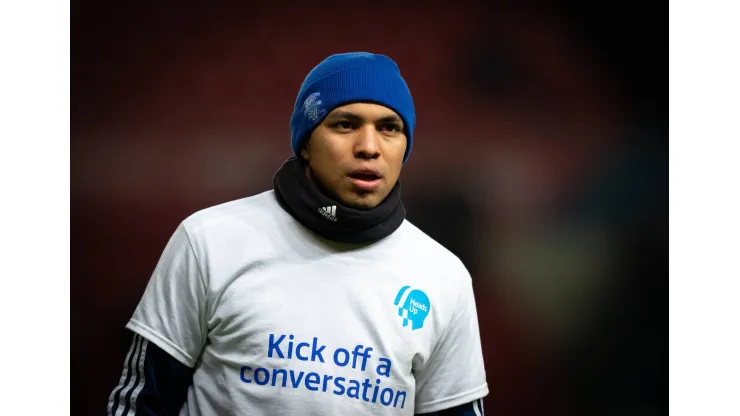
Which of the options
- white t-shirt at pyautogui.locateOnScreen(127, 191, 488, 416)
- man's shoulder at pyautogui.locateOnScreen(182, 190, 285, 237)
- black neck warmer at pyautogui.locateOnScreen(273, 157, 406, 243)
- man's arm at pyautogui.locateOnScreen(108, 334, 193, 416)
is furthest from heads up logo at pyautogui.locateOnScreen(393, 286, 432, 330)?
man's arm at pyautogui.locateOnScreen(108, 334, 193, 416)

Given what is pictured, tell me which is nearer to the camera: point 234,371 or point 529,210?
point 234,371

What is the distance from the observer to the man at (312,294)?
111 cm

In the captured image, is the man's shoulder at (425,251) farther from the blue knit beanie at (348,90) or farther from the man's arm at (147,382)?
the man's arm at (147,382)

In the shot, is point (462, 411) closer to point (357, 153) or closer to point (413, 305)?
point (413, 305)

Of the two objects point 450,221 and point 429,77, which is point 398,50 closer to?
point 429,77

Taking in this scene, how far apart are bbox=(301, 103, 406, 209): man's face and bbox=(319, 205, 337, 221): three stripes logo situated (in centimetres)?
3

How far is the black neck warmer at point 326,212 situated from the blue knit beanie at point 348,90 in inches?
2.7

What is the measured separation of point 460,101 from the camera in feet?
5.10

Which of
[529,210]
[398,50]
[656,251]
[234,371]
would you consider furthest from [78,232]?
[656,251]

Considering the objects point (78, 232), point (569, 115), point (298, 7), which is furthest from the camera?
point (569, 115)

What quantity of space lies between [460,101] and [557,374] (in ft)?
2.33

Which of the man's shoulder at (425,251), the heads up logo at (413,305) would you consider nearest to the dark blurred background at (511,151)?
the man's shoulder at (425,251)

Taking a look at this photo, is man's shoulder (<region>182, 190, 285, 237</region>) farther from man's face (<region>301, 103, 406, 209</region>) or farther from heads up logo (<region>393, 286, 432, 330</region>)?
heads up logo (<region>393, 286, 432, 330</region>)

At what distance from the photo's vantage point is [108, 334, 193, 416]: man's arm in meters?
1.12
